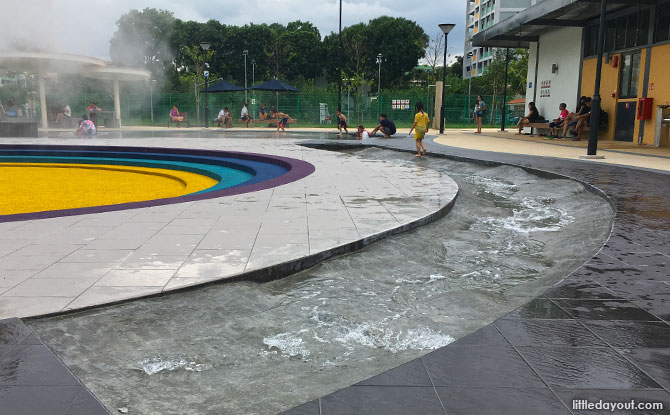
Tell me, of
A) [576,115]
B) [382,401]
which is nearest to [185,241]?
[382,401]

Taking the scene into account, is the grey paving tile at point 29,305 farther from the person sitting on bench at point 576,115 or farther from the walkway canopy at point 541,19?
the person sitting on bench at point 576,115

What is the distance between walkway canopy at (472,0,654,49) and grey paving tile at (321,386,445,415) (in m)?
16.2

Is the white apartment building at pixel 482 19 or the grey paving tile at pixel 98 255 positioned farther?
the white apartment building at pixel 482 19

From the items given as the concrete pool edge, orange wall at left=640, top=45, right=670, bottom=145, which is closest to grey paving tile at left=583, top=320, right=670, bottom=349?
the concrete pool edge

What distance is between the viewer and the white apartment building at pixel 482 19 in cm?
7169

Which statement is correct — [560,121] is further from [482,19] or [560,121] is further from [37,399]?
[482,19]

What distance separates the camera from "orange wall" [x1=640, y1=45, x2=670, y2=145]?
14789 millimetres

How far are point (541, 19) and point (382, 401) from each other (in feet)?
63.5

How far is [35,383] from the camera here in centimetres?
248

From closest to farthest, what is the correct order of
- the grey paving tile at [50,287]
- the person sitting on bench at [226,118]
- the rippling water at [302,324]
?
the rippling water at [302,324] → the grey paving tile at [50,287] → the person sitting on bench at [226,118]

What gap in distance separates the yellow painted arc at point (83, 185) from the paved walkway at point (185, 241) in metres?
2.24

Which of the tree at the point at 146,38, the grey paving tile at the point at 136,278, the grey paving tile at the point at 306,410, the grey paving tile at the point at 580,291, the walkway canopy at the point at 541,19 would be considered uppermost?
the tree at the point at 146,38

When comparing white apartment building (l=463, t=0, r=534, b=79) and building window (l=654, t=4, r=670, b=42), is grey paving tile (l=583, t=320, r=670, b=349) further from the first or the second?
white apartment building (l=463, t=0, r=534, b=79)

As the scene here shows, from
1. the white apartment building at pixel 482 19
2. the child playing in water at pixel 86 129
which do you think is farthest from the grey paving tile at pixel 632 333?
the white apartment building at pixel 482 19
